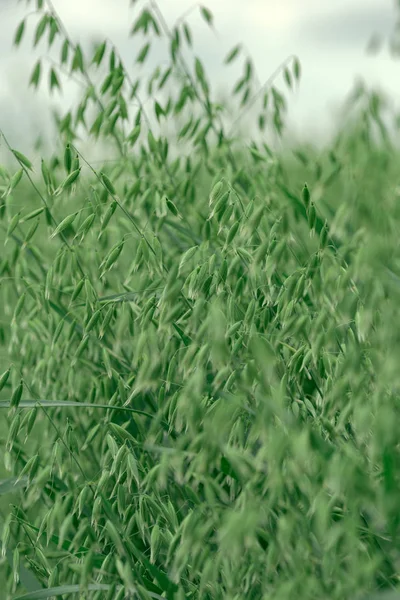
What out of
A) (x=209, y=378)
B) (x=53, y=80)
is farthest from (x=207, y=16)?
(x=209, y=378)

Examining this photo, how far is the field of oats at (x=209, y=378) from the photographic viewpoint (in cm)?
144

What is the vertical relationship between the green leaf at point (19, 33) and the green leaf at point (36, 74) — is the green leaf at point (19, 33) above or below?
above

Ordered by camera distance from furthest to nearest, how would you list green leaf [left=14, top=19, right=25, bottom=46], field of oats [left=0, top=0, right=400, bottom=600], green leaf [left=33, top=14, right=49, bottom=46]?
green leaf [left=14, top=19, right=25, bottom=46], green leaf [left=33, top=14, right=49, bottom=46], field of oats [left=0, top=0, right=400, bottom=600]

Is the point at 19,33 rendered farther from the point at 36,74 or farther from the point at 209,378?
the point at 209,378

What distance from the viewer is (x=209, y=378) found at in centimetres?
226

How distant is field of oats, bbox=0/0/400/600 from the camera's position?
1440 millimetres

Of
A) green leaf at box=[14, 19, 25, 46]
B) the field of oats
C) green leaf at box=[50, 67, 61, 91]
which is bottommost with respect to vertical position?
the field of oats

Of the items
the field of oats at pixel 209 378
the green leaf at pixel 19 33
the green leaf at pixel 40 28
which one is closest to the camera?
the field of oats at pixel 209 378

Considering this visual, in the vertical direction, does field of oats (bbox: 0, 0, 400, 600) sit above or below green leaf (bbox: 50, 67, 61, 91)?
below

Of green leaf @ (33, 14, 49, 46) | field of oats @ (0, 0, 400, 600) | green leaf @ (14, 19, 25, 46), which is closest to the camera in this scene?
field of oats @ (0, 0, 400, 600)

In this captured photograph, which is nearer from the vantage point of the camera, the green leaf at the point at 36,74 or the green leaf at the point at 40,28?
the green leaf at the point at 40,28

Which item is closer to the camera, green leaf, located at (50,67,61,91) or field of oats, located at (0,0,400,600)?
field of oats, located at (0,0,400,600)

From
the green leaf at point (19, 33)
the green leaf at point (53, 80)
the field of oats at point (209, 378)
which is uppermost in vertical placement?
the green leaf at point (19, 33)

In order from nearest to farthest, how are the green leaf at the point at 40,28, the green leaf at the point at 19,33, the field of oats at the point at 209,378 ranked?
the field of oats at the point at 209,378, the green leaf at the point at 40,28, the green leaf at the point at 19,33
